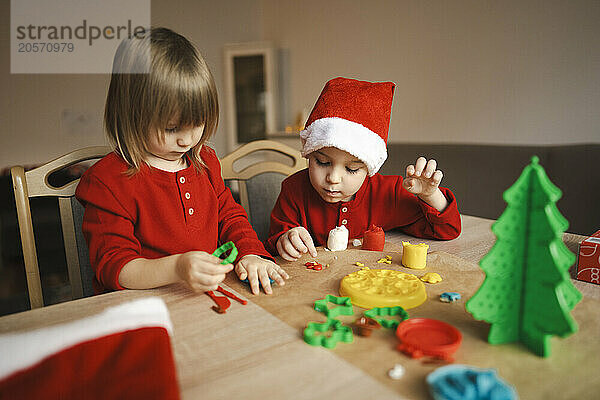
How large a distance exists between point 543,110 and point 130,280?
2030 mm

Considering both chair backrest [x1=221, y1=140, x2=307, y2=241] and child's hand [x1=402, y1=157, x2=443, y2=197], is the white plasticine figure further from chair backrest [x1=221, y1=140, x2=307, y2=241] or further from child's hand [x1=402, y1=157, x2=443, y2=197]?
chair backrest [x1=221, y1=140, x2=307, y2=241]

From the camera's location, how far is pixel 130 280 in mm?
703

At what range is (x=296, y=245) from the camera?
0.84 metres

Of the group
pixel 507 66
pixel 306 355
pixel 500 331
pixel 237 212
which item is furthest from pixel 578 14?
pixel 306 355

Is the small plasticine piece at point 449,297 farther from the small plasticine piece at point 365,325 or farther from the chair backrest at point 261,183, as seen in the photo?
the chair backrest at point 261,183

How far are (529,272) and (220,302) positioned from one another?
42cm

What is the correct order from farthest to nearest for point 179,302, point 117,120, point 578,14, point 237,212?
point 578,14 < point 237,212 < point 117,120 < point 179,302

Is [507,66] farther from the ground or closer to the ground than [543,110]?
farther from the ground

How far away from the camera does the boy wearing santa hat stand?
91cm

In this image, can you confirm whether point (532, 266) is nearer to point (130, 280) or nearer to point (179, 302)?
point (179, 302)

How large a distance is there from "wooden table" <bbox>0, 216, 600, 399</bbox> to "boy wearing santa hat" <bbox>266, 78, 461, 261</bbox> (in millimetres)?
254

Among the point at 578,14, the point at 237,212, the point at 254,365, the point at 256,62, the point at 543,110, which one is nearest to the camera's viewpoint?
the point at 254,365
